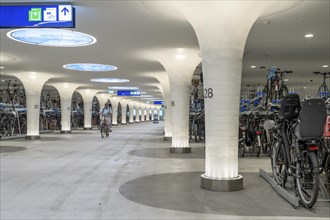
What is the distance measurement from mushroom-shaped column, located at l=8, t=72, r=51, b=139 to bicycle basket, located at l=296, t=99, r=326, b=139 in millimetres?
16016

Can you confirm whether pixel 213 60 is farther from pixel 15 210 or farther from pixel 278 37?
pixel 278 37

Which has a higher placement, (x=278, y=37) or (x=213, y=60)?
(x=278, y=37)

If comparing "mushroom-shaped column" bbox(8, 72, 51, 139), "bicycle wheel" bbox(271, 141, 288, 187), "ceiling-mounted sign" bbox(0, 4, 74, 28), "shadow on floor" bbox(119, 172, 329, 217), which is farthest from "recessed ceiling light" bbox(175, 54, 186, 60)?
"mushroom-shaped column" bbox(8, 72, 51, 139)

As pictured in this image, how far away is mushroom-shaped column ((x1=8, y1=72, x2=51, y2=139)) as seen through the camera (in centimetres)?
1861

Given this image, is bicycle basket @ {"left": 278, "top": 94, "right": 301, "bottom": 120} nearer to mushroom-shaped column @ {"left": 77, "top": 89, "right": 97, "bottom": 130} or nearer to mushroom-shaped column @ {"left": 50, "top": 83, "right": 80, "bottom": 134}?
mushroom-shaped column @ {"left": 50, "top": 83, "right": 80, "bottom": 134}

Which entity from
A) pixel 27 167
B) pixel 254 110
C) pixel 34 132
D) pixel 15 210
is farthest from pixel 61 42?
pixel 34 132

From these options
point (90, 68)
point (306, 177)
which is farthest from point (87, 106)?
point (306, 177)

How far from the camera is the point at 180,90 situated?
11.8m

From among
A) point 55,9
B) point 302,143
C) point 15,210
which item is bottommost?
point 15,210

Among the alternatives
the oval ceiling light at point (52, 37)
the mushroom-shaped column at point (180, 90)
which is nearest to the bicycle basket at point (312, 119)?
the oval ceiling light at point (52, 37)

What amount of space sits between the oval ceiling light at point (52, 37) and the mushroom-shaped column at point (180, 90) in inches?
96.6

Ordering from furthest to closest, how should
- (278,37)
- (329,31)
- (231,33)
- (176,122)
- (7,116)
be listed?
(7,116) → (176,122) → (278,37) → (329,31) → (231,33)

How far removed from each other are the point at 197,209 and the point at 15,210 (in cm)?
226

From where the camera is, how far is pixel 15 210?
4617 mm
